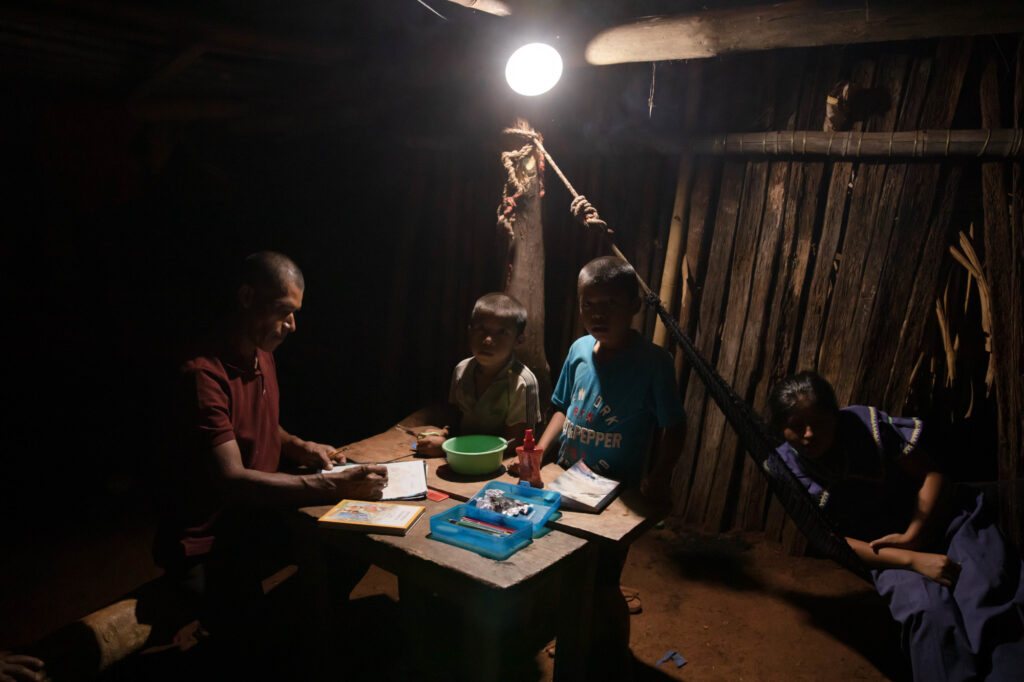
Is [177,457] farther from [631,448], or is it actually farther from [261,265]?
[631,448]

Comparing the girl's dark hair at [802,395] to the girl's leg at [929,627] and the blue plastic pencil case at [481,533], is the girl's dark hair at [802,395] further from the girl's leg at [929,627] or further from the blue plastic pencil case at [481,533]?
the blue plastic pencil case at [481,533]

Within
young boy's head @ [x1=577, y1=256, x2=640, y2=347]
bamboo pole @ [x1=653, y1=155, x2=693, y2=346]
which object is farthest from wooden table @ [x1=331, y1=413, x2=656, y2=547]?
bamboo pole @ [x1=653, y1=155, x2=693, y2=346]

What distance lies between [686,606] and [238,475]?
2540 millimetres

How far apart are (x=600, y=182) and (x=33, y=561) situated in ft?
15.3

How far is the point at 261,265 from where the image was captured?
234 centimetres

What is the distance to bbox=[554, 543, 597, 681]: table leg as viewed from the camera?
198 centimetres

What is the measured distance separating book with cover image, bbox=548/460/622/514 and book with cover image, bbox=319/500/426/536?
→ 543mm

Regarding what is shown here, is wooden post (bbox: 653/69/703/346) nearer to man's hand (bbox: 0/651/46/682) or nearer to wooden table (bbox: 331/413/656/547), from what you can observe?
wooden table (bbox: 331/413/656/547)

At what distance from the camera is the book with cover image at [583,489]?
2.00 meters

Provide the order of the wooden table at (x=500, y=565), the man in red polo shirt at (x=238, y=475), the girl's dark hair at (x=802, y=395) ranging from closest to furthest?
the wooden table at (x=500, y=565) → the man in red polo shirt at (x=238, y=475) → the girl's dark hair at (x=802, y=395)

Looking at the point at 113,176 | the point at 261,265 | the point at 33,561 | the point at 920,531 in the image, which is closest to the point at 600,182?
the point at 261,265

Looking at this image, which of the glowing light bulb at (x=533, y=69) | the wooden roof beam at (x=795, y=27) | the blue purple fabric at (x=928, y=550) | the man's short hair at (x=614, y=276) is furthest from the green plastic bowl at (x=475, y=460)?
the wooden roof beam at (x=795, y=27)

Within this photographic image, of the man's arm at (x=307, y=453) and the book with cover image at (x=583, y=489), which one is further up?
the book with cover image at (x=583, y=489)

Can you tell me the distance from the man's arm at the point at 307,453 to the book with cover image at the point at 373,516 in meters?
0.61
